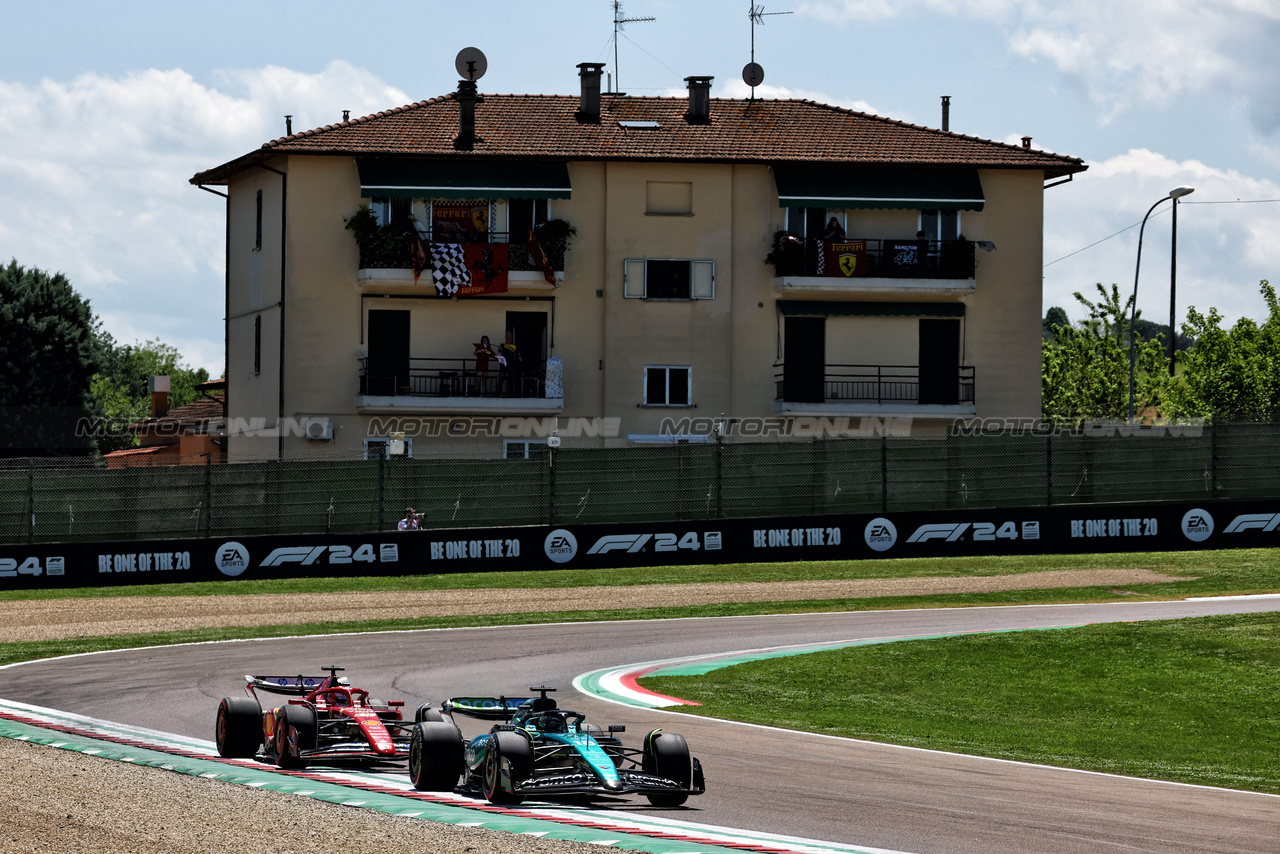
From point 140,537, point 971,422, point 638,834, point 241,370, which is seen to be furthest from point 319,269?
point 638,834

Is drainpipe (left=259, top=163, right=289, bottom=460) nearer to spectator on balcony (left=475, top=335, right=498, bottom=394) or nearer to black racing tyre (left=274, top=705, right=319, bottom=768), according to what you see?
spectator on balcony (left=475, top=335, right=498, bottom=394)

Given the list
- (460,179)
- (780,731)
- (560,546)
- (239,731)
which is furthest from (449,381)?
(239,731)

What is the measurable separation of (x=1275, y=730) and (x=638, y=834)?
8.86m

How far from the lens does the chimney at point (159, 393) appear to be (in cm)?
7488

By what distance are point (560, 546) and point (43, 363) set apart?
39.4 m

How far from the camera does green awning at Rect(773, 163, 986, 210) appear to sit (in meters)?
42.4

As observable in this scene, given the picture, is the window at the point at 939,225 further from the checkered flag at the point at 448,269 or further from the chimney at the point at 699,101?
the checkered flag at the point at 448,269

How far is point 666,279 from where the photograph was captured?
42812 millimetres

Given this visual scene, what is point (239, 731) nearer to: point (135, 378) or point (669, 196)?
point (669, 196)

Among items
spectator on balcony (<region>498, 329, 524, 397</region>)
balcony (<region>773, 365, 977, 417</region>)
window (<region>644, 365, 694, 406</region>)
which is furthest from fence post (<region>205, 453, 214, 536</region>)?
balcony (<region>773, 365, 977, 417</region>)

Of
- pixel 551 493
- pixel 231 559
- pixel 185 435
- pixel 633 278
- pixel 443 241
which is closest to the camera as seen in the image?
pixel 231 559

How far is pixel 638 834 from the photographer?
8.70m

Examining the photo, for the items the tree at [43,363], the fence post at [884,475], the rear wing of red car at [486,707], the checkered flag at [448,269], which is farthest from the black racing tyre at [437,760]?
the tree at [43,363]

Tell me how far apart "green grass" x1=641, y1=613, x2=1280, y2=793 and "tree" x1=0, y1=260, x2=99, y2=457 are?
48632mm
